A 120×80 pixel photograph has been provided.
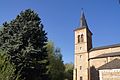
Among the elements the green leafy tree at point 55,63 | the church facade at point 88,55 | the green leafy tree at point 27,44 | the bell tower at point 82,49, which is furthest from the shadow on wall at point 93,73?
the green leafy tree at point 27,44

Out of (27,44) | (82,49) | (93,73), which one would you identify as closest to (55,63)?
(82,49)

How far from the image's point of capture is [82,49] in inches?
1801

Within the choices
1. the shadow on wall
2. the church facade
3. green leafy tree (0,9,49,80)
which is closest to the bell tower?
the church facade

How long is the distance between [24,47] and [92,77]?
2100 centimetres

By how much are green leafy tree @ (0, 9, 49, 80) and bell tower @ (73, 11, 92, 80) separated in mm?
17777

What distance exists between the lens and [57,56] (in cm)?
4525

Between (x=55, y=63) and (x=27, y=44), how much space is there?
17.9 metres

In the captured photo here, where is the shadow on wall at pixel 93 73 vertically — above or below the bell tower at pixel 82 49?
below

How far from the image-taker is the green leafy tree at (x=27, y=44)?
2391cm

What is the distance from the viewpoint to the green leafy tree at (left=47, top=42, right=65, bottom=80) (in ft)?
137

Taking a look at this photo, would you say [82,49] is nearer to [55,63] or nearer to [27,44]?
[55,63]

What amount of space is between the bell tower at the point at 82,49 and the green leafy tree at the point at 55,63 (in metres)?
3.17

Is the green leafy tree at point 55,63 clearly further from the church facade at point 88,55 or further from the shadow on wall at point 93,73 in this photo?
the shadow on wall at point 93,73

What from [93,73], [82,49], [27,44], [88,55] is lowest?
[93,73]
